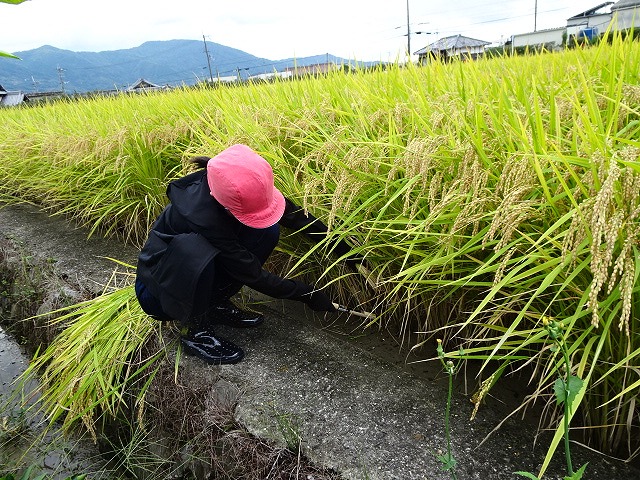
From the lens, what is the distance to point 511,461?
119 cm

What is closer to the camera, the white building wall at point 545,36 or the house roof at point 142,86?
the white building wall at point 545,36

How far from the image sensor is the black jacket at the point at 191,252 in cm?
157

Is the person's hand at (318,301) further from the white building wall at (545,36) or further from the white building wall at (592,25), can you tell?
the white building wall at (545,36)

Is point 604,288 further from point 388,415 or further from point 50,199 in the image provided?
point 50,199

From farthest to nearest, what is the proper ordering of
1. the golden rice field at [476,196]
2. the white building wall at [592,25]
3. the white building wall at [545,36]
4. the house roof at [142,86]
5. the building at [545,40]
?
1. the house roof at [142,86]
2. the white building wall at [545,36]
3. the white building wall at [592,25]
4. the building at [545,40]
5. the golden rice field at [476,196]

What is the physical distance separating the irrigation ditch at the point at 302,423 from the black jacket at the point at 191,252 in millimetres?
289

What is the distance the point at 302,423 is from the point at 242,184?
776mm

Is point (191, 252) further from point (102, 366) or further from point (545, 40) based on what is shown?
point (545, 40)

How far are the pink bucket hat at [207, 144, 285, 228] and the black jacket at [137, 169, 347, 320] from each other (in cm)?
8

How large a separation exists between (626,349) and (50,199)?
4.27 m

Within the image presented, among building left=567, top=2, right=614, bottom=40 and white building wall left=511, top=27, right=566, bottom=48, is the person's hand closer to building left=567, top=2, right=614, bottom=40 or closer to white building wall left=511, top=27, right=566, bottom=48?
building left=567, top=2, right=614, bottom=40

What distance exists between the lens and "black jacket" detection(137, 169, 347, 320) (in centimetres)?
157

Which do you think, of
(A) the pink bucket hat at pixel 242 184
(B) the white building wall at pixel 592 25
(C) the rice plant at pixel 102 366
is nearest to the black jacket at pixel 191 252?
(A) the pink bucket hat at pixel 242 184

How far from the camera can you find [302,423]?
4.58ft
